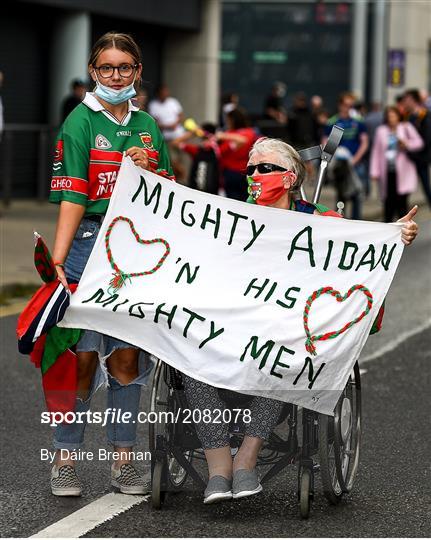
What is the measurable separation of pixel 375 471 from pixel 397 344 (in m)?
4.10

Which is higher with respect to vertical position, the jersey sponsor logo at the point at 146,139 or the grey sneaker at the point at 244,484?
the jersey sponsor logo at the point at 146,139

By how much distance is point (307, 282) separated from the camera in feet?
18.2

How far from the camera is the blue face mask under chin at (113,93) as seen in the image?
5.79m

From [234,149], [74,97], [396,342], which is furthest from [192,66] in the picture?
[396,342]

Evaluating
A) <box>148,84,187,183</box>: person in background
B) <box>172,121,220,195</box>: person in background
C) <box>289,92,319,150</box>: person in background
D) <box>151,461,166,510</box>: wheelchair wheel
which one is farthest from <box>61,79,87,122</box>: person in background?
<box>151,461,166,510</box>: wheelchair wheel

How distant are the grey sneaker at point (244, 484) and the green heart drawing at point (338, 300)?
507 millimetres

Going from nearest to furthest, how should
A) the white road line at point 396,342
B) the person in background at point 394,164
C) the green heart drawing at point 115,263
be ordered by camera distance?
the green heart drawing at point 115,263, the white road line at point 396,342, the person in background at point 394,164

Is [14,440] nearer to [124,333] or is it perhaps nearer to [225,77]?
[124,333]

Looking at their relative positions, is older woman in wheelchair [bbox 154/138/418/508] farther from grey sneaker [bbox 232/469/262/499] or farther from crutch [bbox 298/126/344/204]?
crutch [bbox 298/126/344/204]

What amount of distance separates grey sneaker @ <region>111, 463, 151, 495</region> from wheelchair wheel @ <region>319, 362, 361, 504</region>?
75 centimetres

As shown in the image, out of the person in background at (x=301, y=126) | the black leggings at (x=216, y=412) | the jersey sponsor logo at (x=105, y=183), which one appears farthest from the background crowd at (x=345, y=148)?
the black leggings at (x=216, y=412)

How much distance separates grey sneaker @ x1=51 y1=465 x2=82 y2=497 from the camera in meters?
5.82

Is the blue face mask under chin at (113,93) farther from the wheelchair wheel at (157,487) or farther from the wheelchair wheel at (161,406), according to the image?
the wheelchair wheel at (157,487)

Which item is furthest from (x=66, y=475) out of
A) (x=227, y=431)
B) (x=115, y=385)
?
(x=227, y=431)
